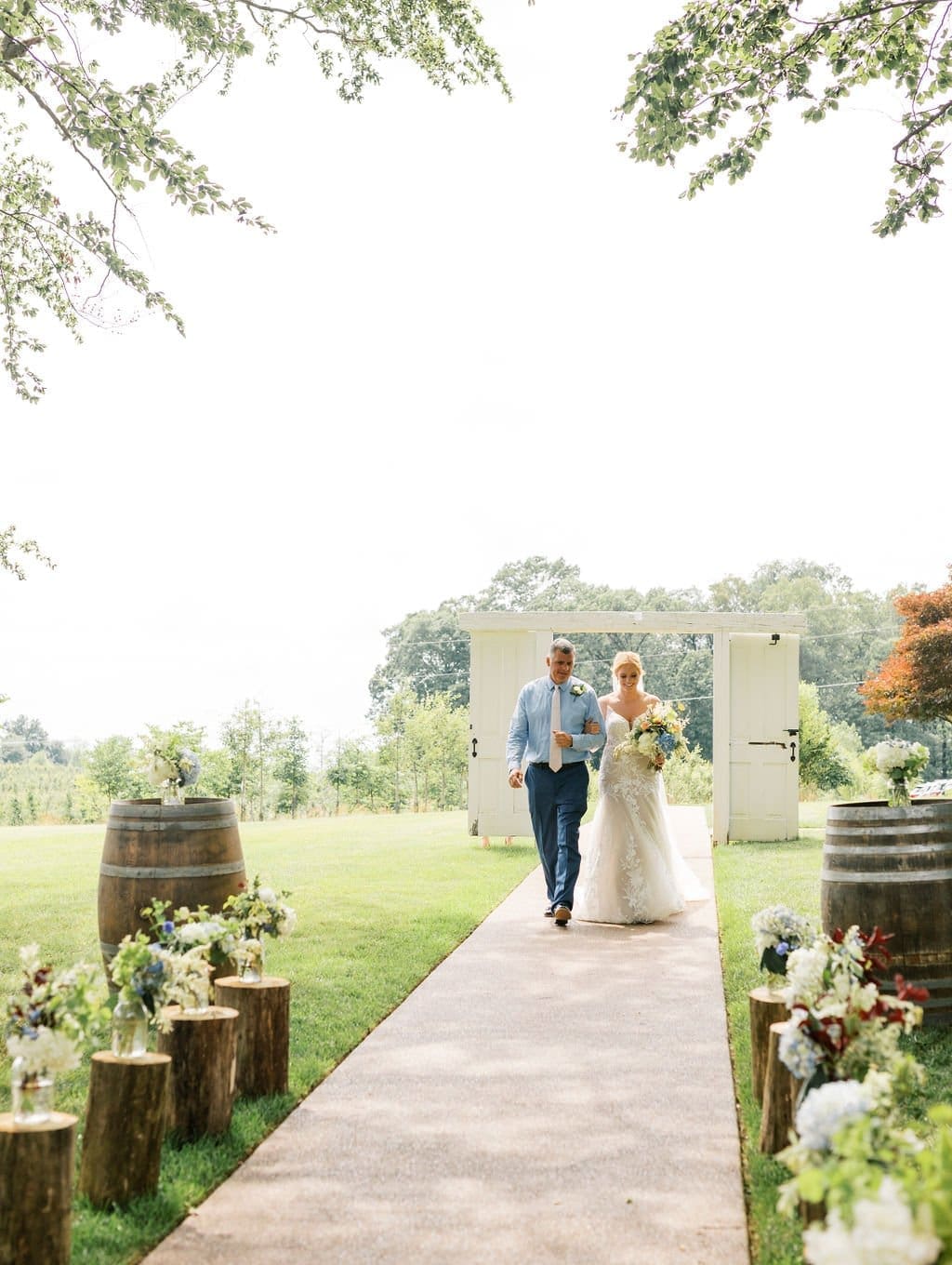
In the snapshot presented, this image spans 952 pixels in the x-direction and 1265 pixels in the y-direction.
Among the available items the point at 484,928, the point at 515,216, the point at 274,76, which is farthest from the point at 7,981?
the point at 515,216

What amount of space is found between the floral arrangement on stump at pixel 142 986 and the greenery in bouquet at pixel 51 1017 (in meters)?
0.28

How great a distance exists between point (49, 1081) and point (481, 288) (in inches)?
2067

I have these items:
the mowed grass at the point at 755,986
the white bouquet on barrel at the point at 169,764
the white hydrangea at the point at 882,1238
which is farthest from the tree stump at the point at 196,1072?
the white hydrangea at the point at 882,1238

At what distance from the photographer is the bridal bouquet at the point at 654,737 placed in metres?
8.70

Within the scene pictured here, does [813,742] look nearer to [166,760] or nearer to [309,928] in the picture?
[309,928]

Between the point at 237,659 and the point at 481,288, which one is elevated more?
the point at 481,288

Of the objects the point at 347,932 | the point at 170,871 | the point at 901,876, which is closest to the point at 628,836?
the point at 347,932

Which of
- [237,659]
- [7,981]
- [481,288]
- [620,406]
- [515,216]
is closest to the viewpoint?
[7,981]

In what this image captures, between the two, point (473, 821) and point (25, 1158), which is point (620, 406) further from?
point (25, 1158)

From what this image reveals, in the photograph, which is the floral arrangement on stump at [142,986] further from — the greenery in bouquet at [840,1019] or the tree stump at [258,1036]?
the greenery in bouquet at [840,1019]

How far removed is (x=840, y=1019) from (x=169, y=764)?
380cm

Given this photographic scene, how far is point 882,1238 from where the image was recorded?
1645 millimetres

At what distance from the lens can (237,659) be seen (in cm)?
6588

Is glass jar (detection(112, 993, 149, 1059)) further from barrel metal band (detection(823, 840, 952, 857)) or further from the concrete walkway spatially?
barrel metal band (detection(823, 840, 952, 857))
